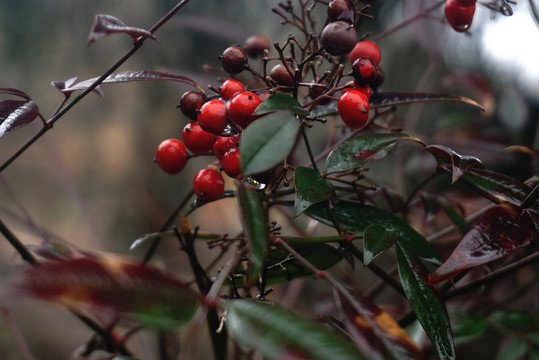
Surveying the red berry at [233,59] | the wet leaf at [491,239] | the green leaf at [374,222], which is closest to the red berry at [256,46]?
the red berry at [233,59]

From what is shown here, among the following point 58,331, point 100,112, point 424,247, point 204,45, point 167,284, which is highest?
point 167,284

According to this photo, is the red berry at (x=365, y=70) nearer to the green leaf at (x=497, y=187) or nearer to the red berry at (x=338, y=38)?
the red berry at (x=338, y=38)

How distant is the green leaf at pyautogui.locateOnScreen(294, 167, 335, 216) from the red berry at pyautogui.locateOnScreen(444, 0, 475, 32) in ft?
Result: 0.79

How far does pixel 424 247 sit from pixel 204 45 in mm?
1220

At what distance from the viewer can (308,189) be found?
335 millimetres

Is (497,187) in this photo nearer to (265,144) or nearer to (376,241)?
(376,241)

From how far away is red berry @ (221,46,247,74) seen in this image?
0.42m

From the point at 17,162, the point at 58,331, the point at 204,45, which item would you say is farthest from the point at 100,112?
the point at 58,331

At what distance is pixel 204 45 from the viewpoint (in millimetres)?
1433

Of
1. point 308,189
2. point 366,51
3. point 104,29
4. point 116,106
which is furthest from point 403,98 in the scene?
point 116,106

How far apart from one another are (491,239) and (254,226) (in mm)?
177

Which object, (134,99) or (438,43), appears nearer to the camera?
(438,43)

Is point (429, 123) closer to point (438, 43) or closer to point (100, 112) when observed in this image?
point (438, 43)

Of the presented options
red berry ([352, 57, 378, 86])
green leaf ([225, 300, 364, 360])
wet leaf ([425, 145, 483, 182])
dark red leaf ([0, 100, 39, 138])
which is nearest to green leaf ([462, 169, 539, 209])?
wet leaf ([425, 145, 483, 182])
